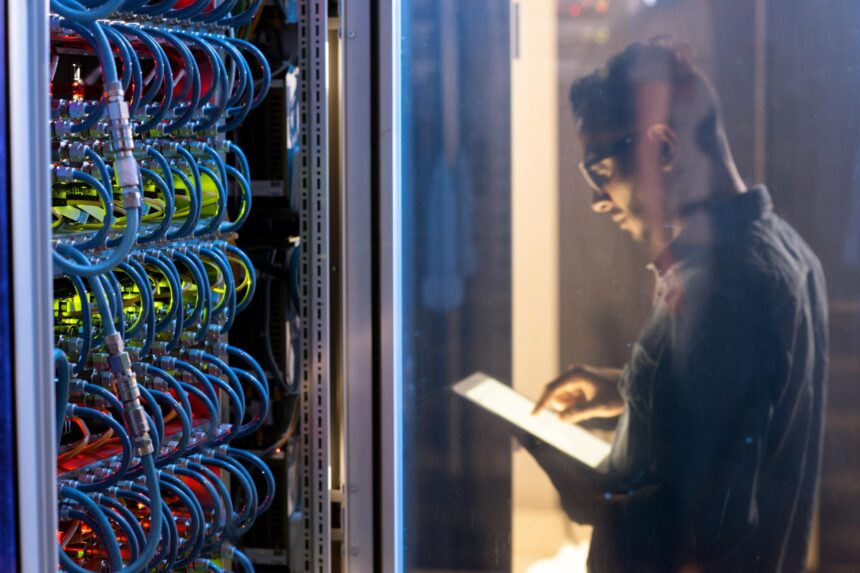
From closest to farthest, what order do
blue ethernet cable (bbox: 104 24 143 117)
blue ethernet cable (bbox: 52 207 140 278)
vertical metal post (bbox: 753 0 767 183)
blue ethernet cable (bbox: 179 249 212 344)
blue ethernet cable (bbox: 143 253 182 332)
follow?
blue ethernet cable (bbox: 52 207 140 278), blue ethernet cable (bbox: 104 24 143 117), blue ethernet cable (bbox: 143 253 182 332), blue ethernet cable (bbox: 179 249 212 344), vertical metal post (bbox: 753 0 767 183)

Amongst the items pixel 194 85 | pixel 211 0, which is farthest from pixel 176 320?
pixel 211 0

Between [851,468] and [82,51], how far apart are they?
5.76 ft

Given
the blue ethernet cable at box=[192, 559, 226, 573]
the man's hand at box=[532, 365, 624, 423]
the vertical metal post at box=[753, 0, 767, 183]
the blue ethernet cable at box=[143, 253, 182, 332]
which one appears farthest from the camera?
the man's hand at box=[532, 365, 624, 423]


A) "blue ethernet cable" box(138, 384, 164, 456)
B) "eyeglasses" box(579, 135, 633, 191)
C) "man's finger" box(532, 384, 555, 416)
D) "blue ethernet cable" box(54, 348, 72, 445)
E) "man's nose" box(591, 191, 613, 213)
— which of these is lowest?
"man's finger" box(532, 384, 555, 416)

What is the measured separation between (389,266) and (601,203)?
19.0 inches

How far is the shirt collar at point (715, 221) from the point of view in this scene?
7.51 ft

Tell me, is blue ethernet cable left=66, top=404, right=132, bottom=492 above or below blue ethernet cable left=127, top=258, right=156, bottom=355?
below

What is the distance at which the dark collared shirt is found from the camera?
230 centimetres

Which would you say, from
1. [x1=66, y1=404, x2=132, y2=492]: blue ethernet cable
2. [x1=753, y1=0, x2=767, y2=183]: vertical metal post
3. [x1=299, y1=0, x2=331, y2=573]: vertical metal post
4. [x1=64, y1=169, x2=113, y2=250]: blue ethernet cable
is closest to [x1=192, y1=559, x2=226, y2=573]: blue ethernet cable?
[x1=299, y1=0, x2=331, y2=573]: vertical metal post

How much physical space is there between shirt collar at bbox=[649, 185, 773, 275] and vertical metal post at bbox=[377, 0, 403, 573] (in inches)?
23.2

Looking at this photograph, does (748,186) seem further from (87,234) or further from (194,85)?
(87,234)

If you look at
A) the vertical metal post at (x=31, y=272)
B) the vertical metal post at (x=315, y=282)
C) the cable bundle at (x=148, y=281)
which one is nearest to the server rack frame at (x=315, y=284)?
the vertical metal post at (x=315, y=282)

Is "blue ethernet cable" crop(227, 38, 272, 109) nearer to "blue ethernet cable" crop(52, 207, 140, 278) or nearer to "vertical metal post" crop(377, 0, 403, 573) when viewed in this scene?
"vertical metal post" crop(377, 0, 403, 573)

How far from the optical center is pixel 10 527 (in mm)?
1109
